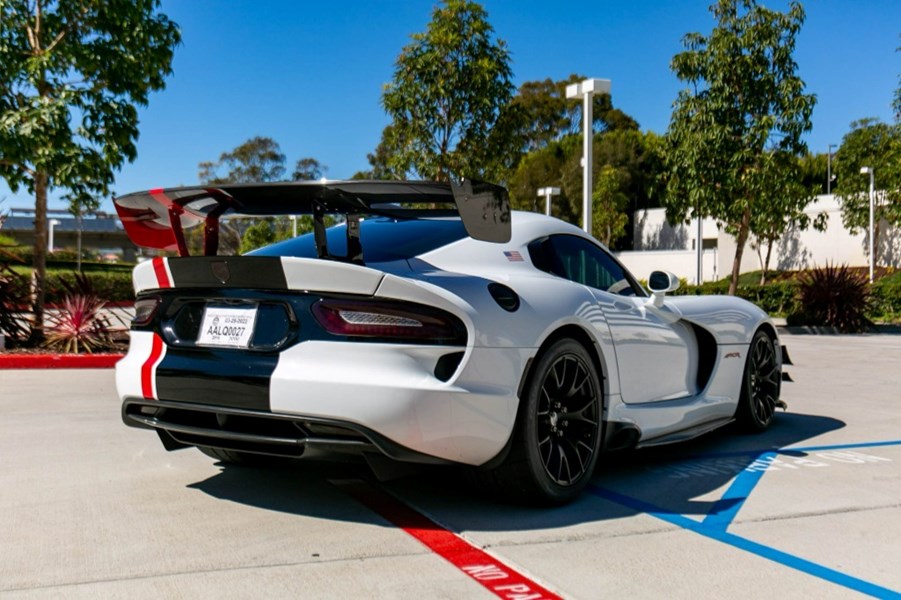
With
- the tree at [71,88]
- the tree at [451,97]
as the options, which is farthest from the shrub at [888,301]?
the tree at [71,88]

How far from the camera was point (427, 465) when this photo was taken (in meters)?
3.71

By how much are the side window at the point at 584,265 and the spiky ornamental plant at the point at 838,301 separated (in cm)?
1790

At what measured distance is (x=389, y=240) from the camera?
14.0 ft

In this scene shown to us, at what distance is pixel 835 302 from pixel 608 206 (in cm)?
3243

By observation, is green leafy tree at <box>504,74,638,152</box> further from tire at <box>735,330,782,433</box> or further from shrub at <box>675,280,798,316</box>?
tire at <box>735,330,782,433</box>

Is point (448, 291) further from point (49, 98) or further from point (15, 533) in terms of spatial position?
point (49, 98)

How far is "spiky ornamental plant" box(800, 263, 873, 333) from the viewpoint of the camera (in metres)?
21.1

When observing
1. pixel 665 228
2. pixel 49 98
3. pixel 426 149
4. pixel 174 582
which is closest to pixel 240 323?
pixel 174 582

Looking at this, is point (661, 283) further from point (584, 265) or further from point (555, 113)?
point (555, 113)

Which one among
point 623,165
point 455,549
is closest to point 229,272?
point 455,549

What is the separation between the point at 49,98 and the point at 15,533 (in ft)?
28.0

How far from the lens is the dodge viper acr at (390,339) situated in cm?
348

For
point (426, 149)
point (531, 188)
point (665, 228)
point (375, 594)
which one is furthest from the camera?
point (531, 188)

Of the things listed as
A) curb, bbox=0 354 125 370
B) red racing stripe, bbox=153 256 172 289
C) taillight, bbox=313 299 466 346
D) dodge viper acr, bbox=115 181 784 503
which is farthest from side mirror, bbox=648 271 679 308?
curb, bbox=0 354 125 370
